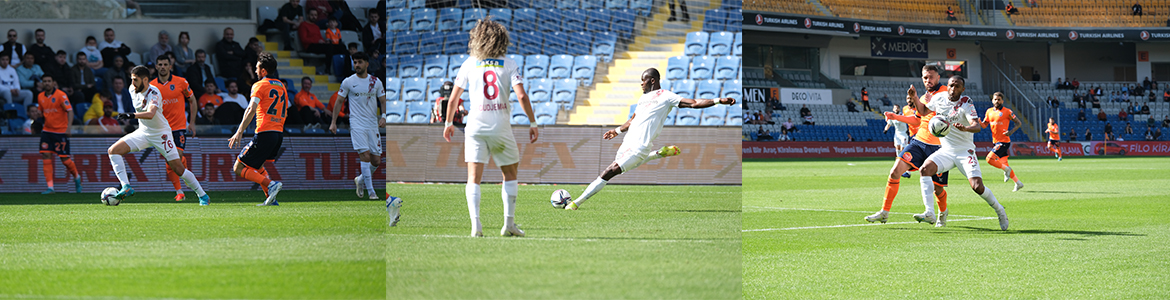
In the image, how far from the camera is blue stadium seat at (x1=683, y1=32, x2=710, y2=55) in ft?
27.6

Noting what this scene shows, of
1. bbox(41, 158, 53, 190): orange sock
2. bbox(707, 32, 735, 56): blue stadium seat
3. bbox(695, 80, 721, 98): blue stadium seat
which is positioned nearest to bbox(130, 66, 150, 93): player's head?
bbox(41, 158, 53, 190): orange sock

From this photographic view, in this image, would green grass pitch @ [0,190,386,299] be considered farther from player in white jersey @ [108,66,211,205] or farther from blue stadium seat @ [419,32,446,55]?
blue stadium seat @ [419,32,446,55]

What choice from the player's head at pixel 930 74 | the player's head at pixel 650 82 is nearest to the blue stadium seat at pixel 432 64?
the player's head at pixel 650 82

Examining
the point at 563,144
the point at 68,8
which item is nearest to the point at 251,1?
the point at 68,8

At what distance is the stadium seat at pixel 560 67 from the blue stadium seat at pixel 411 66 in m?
3.79

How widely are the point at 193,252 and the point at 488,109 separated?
2087 mm

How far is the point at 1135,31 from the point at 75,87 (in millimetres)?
42009

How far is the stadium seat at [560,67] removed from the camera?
10352mm

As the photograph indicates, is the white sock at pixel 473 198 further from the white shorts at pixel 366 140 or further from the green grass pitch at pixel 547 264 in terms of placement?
the white shorts at pixel 366 140

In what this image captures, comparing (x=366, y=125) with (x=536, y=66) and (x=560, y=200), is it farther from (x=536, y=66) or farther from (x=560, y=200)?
(x=560, y=200)

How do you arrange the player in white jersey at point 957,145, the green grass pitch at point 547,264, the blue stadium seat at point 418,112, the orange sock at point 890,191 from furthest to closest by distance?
the orange sock at point 890,191
the player in white jersey at point 957,145
the blue stadium seat at point 418,112
the green grass pitch at point 547,264

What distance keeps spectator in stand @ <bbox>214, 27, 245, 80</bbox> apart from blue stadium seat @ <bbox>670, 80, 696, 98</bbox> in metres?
7.72

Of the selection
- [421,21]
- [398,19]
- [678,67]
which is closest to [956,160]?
[678,67]

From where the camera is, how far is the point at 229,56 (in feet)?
48.2
